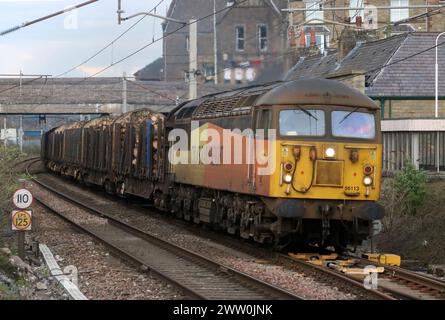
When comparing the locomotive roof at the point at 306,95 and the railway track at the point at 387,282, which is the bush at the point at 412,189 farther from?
the railway track at the point at 387,282

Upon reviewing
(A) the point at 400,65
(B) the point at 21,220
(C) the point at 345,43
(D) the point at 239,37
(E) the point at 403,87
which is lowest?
(B) the point at 21,220

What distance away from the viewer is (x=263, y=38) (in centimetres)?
2900

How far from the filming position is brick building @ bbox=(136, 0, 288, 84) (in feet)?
91.1

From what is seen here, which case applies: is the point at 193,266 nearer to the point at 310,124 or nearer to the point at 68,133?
Answer: the point at 310,124

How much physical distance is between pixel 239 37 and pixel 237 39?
3.40 feet

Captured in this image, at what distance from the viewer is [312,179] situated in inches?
589

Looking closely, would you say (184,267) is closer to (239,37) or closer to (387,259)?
(387,259)

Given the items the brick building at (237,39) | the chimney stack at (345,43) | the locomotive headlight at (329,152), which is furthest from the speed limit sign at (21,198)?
the chimney stack at (345,43)

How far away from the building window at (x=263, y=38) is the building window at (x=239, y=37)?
6.39 meters

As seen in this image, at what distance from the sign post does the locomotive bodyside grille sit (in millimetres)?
5125

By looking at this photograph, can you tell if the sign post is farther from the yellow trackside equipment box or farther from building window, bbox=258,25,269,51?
building window, bbox=258,25,269,51

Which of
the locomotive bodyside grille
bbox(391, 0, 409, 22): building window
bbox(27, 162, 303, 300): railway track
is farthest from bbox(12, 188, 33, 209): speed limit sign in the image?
bbox(391, 0, 409, 22): building window

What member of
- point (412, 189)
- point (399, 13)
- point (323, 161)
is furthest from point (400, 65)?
point (399, 13)
